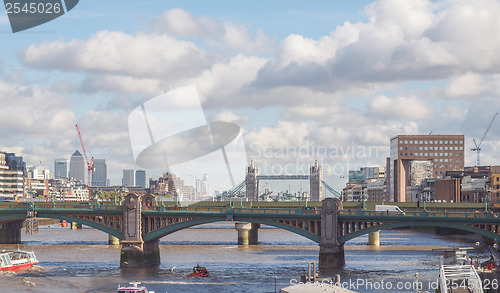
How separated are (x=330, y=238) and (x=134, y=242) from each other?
29853 mm

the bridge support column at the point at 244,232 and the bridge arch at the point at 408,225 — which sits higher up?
the bridge arch at the point at 408,225

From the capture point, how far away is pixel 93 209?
12900 centimetres

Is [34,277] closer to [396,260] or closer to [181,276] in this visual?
[181,276]

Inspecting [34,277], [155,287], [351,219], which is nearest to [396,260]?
[351,219]

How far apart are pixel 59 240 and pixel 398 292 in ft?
352

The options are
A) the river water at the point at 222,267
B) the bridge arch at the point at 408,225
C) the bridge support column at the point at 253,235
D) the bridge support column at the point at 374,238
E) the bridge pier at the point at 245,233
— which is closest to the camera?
the river water at the point at 222,267

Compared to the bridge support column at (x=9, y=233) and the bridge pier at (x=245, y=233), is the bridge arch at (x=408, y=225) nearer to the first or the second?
the bridge pier at (x=245, y=233)

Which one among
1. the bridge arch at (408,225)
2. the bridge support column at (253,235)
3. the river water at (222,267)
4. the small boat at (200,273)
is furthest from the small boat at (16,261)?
the bridge support column at (253,235)

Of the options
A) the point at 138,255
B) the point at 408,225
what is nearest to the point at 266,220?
the point at 138,255

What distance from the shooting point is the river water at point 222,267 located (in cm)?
9838

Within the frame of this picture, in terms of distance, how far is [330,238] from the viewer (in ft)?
384

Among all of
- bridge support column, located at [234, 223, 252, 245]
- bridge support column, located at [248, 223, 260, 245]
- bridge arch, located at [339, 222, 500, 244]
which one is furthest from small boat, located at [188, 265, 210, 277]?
bridge support column, located at [248, 223, 260, 245]

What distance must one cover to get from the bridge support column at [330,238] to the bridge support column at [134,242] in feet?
85.9

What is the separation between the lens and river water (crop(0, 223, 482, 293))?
323 feet
